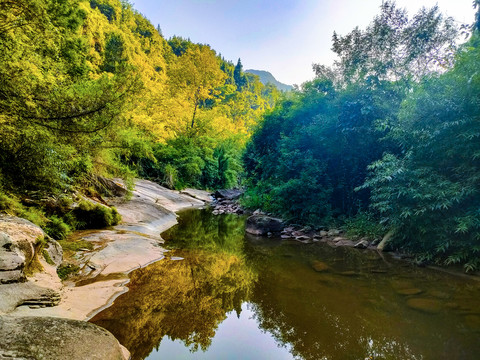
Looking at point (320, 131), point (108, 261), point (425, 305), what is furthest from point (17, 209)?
point (320, 131)

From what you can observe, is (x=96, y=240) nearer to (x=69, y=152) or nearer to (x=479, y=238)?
(x=69, y=152)

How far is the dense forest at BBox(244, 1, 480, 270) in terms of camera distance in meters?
7.47

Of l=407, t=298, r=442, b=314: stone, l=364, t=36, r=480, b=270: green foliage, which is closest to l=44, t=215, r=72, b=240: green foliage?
l=407, t=298, r=442, b=314: stone

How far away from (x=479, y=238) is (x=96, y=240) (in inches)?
391

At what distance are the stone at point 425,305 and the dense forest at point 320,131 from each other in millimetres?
2606

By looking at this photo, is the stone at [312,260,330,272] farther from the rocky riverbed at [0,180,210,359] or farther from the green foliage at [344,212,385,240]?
the rocky riverbed at [0,180,210,359]

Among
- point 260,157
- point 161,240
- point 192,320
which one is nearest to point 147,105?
point 260,157

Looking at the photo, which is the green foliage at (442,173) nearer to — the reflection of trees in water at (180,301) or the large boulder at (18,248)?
the reflection of trees in water at (180,301)

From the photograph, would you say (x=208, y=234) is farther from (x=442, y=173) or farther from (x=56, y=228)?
(x=442, y=173)

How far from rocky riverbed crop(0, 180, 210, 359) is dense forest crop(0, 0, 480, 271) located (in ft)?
4.94

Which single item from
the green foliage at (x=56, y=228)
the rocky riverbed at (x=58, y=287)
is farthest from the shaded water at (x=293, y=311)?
the green foliage at (x=56, y=228)

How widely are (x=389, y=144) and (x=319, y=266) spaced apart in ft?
23.2

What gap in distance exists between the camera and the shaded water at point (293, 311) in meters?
3.70

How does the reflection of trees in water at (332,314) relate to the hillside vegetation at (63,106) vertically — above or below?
below
